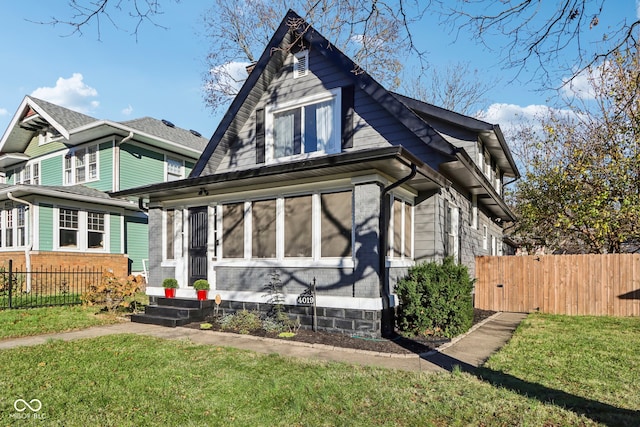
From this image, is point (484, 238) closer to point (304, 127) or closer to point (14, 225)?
point (304, 127)

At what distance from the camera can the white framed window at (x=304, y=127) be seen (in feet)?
32.7

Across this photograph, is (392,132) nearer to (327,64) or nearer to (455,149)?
(455,149)

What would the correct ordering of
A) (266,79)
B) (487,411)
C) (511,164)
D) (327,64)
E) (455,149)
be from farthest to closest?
(511,164) < (266,79) < (327,64) < (455,149) < (487,411)

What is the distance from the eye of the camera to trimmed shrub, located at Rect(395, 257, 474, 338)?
771 cm

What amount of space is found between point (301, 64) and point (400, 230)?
5.15 meters

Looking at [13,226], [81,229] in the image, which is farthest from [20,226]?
[81,229]

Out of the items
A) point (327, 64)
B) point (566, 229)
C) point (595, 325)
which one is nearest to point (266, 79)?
point (327, 64)

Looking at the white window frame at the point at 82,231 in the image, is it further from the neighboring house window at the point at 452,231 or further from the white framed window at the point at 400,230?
the neighboring house window at the point at 452,231

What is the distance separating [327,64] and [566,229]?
39.8 feet

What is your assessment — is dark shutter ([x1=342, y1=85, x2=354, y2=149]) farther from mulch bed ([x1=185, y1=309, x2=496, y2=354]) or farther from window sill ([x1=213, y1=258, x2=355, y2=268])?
mulch bed ([x1=185, y1=309, x2=496, y2=354])

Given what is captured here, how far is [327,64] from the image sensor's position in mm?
10117

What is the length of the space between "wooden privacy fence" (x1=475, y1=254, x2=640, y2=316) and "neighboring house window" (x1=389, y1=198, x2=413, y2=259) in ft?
16.3

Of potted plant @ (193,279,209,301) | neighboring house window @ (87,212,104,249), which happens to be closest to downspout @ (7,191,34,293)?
neighboring house window @ (87,212,104,249)

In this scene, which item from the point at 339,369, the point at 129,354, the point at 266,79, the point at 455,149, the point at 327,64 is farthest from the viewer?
the point at 266,79
